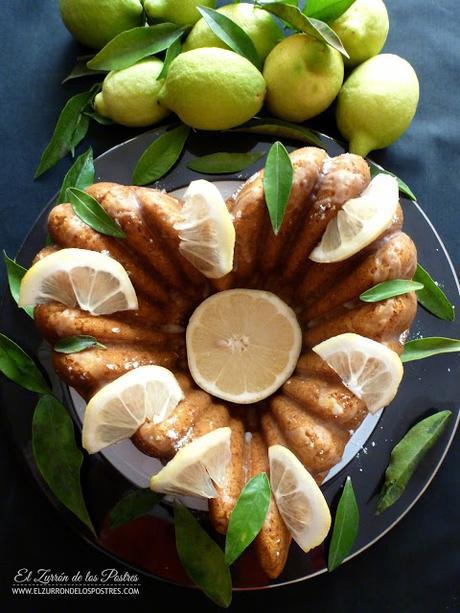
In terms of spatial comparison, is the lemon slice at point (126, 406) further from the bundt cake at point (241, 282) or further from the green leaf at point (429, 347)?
the green leaf at point (429, 347)

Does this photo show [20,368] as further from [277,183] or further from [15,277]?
[277,183]

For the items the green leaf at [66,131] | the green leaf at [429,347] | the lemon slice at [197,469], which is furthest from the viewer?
the green leaf at [66,131]

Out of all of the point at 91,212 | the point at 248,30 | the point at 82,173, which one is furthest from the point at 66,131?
the point at 248,30

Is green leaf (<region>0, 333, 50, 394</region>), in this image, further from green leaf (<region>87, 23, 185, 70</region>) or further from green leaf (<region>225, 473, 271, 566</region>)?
green leaf (<region>87, 23, 185, 70</region>)

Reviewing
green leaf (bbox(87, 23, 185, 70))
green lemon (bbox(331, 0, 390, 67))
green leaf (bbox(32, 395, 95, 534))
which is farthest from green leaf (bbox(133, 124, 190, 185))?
green leaf (bbox(32, 395, 95, 534))

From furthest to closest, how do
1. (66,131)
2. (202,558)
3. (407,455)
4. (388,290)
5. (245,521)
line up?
(66,131) → (407,455) → (202,558) → (388,290) → (245,521)

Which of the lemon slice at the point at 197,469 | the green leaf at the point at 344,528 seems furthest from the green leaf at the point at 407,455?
the lemon slice at the point at 197,469

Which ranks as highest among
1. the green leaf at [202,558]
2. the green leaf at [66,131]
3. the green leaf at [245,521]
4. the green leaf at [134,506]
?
the green leaf at [66,131]

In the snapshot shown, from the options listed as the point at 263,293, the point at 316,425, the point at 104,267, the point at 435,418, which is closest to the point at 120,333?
the point at 104,267
